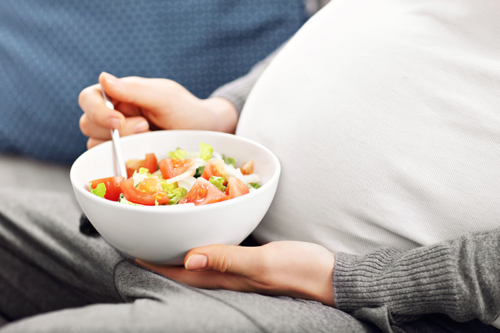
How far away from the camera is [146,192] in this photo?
0.58 m

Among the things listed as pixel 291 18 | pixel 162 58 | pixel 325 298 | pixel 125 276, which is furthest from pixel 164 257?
pixel 291 18

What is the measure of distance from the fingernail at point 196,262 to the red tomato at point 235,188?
4.1 inches

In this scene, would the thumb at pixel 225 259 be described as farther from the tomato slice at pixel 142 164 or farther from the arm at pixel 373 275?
the tomato slice at pixel 142 164

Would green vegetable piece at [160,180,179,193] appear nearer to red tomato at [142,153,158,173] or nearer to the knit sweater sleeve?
red tomato at [142,153,158,173]

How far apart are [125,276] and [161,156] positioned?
0.27 meters

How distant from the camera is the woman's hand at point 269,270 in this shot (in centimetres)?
52

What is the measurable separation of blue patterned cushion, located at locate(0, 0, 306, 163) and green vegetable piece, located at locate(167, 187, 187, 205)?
59 centimetres

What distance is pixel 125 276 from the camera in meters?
0.60

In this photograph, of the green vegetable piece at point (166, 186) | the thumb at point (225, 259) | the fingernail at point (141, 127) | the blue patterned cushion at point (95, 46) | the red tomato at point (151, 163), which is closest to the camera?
the thumb at point (225, 259)

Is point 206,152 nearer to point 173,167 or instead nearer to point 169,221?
point 173,167

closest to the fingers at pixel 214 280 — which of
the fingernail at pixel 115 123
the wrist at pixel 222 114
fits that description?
the fingernail at pixel 115 123

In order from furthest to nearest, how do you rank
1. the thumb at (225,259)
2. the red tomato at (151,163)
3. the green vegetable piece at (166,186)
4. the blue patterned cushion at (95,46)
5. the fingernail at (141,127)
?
the blue patterned cushion at (95,46), the fingernail at (141,127), the red tomato at (151,163), the green vegetable piece at (166,186), the thumb at (225,259)

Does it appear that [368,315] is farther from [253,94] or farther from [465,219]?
[253,94]

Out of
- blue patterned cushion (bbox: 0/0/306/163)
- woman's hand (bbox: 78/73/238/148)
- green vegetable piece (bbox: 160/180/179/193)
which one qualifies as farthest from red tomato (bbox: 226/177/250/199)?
blue patterned cushion (bbox: 0/0/306/163)
